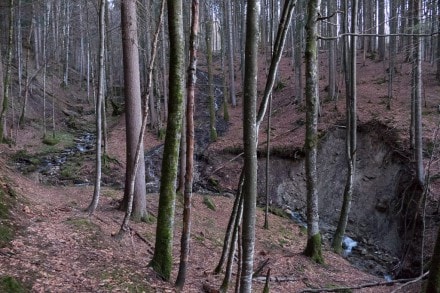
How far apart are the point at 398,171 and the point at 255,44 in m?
12.9

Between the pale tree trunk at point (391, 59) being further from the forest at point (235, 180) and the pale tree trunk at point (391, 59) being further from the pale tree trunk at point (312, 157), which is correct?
the pale tree trunk at point (312, 157)

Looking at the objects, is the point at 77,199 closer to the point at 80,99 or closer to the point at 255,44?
the point at 255,44

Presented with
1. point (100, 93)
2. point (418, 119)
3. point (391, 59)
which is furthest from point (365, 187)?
point (100, 93)

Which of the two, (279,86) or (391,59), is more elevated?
(391,59)

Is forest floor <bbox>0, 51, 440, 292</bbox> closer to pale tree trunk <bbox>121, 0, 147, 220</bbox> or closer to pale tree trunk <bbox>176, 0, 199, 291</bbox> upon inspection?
pale tree trunk <bbox>121, 0, 147, 220</bbox>

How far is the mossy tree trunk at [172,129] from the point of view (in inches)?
233

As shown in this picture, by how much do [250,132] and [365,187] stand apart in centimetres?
1325

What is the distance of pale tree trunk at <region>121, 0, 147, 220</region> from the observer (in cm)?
958

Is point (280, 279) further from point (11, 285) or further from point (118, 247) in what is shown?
point (11, 285)

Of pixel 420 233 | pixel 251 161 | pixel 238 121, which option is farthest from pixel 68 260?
pixel 238 121

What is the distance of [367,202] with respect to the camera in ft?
49.5

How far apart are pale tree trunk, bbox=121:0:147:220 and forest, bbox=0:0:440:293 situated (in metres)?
0.04

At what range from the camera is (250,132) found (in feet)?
12.5

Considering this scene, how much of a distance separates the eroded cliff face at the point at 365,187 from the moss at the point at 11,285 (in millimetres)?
11035
